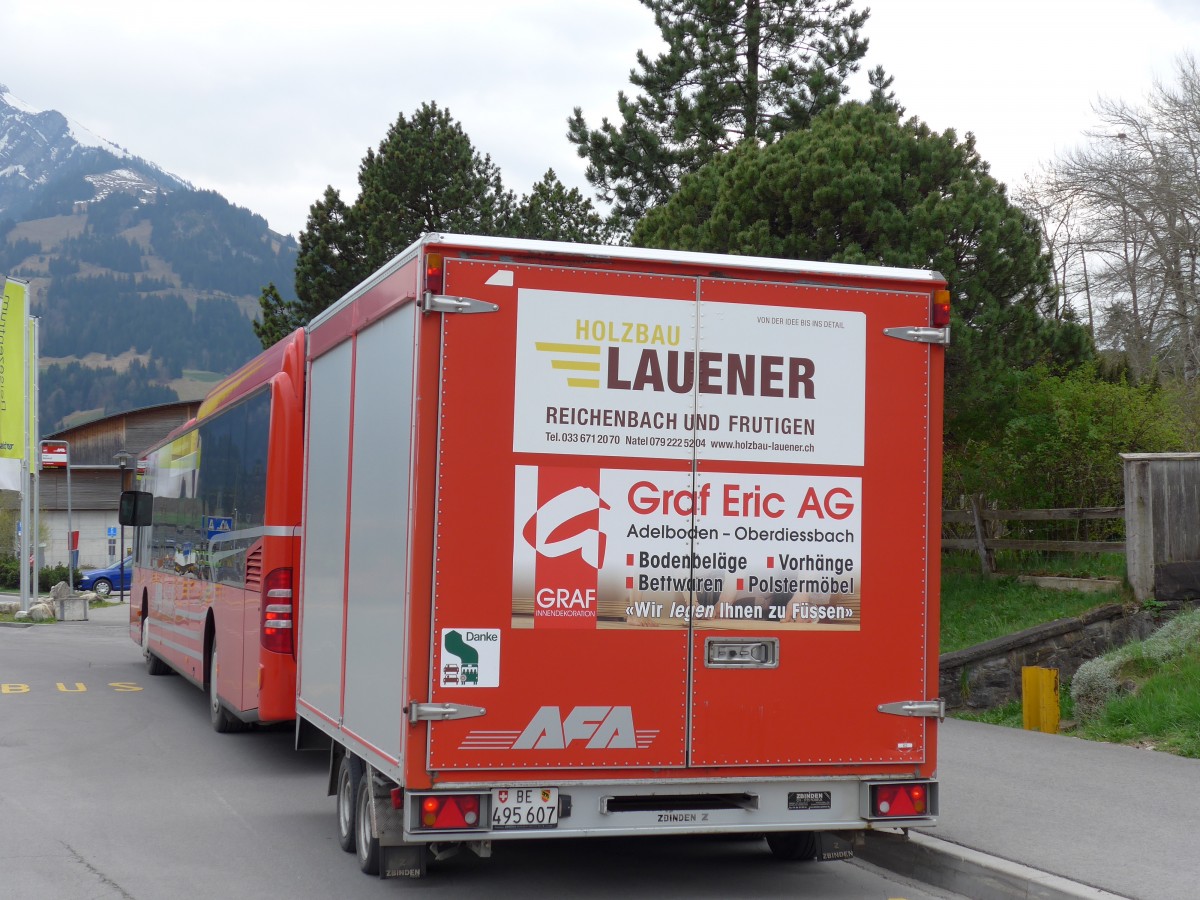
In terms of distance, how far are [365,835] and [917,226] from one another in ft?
41.0

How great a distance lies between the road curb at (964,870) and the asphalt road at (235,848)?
115 millimetres

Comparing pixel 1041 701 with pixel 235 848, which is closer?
pixel 235 848

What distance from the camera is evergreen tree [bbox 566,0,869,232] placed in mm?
29750

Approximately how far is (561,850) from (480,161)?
35740 millimetres

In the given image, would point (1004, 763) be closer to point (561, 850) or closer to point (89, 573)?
point (561, 850)

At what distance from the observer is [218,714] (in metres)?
12.8

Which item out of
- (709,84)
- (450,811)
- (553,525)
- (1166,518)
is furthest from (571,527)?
(709,84)

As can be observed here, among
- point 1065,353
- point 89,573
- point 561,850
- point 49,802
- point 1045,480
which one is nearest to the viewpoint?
point 561,850

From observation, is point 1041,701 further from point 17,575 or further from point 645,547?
point 17,575

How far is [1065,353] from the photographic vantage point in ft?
62.7

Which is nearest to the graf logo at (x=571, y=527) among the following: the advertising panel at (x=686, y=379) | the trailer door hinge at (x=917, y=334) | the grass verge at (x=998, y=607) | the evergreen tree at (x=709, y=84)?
the advertising panel at (x=686, y=379)

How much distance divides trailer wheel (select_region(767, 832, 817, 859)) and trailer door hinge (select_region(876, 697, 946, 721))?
1247 millimetres

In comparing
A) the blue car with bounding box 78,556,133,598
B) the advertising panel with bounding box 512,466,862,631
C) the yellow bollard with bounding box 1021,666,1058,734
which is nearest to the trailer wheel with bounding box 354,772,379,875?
the advertising panel with bounding box 512,466,862,631

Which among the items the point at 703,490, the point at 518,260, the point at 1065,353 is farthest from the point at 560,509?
the point at 1065,353
